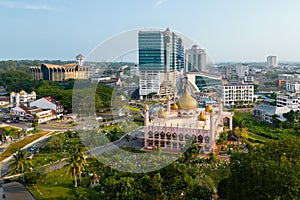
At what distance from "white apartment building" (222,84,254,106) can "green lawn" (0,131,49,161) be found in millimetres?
18486

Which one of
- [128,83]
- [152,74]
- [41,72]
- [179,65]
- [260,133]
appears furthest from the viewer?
[41,72]

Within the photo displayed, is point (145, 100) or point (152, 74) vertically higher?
point (152, 74)

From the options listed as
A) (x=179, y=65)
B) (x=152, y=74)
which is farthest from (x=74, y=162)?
(x=152, y=74)

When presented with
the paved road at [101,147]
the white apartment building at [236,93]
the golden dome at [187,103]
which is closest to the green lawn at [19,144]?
the paved road at [101,147]

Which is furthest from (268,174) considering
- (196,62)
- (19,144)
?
(196,62)

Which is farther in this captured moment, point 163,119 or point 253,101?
point 253,101

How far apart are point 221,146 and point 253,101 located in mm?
18361

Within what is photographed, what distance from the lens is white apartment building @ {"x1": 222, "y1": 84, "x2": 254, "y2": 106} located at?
3102cm

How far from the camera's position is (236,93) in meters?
31.5

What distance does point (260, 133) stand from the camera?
62.8ft

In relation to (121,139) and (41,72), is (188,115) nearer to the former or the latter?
(121,139)

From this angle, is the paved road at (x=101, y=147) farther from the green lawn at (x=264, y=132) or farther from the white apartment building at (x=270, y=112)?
the white apartment building at (x=270, y=112)

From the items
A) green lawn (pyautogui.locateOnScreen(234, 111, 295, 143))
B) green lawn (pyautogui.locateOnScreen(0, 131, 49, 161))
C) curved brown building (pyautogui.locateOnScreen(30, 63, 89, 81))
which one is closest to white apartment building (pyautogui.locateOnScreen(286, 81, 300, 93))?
green lawn (pyautogui.locateOnScreen(234, 111, 295, 143))

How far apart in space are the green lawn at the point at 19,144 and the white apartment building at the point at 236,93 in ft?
60.7
